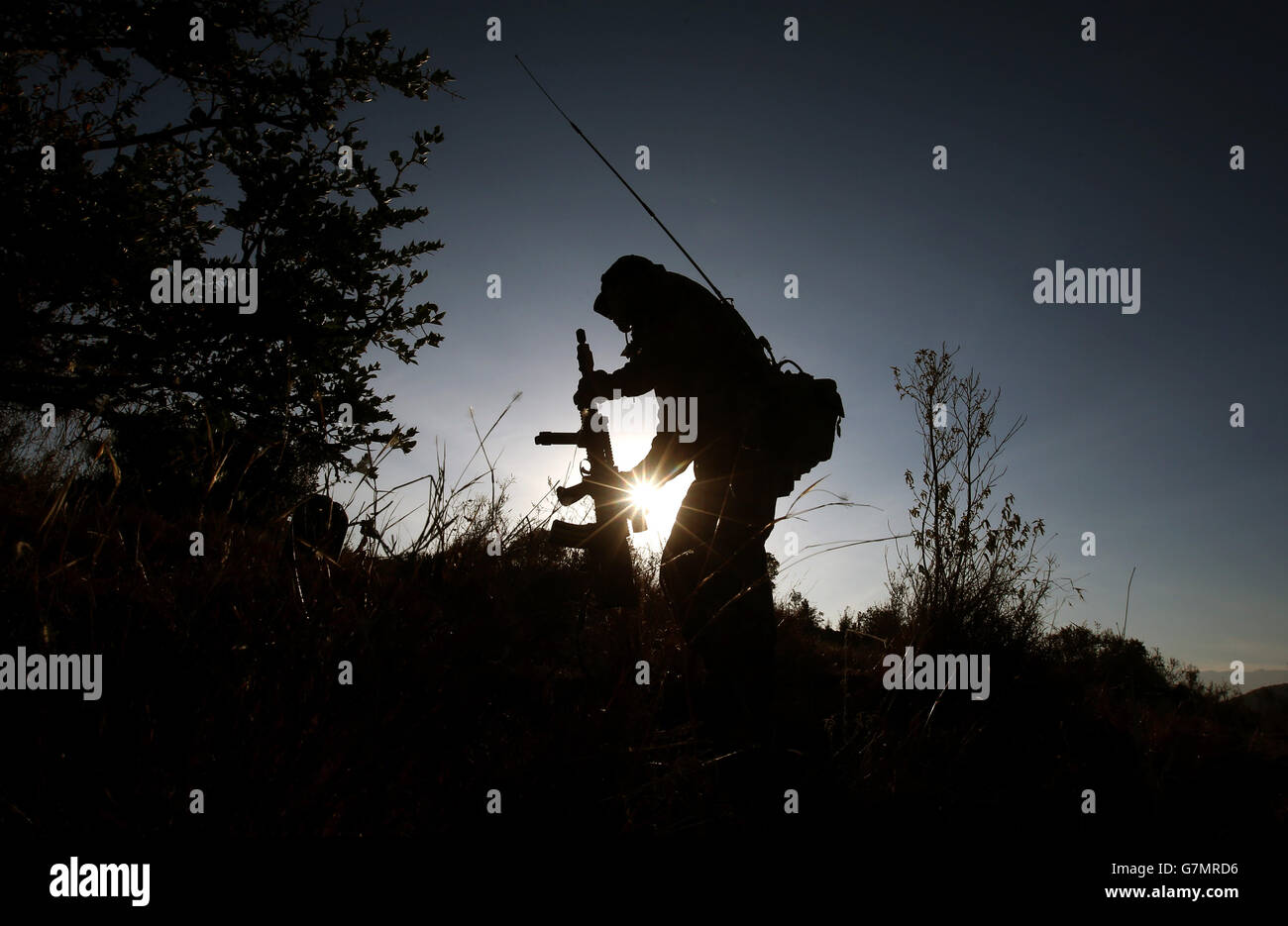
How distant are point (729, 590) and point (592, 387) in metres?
1.66

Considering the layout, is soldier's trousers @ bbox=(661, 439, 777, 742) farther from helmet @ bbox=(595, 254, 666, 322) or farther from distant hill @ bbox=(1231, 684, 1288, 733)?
distant hill @ bbox=(1231, 684, 1288, 733)

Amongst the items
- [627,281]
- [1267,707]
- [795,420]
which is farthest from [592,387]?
[1267,707]

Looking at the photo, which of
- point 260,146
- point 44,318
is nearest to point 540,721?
point 44,318

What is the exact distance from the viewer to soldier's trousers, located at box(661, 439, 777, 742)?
299 centimetres

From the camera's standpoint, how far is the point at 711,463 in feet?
11.7

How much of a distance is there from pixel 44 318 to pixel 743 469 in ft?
13.3

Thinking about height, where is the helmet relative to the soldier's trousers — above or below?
above

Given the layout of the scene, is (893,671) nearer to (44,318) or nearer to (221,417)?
(221,417)

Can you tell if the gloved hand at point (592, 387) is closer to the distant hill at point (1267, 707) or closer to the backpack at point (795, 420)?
the backpack at point (795, 420)

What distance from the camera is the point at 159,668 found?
1.41m

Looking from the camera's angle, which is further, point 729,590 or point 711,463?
point 711,463

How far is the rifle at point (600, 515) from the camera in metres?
3.07

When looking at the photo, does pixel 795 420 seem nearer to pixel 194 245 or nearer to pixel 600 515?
pixel 600 515

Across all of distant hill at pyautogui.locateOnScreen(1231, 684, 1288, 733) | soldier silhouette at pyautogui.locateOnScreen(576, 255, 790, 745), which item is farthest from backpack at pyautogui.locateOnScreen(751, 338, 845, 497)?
distant hill at pyautogui.locateOnScreen(1231, 684, 1288, 733)
